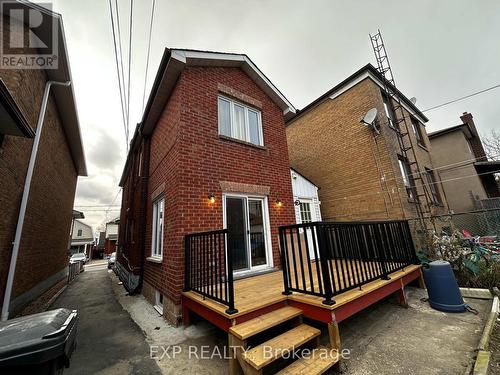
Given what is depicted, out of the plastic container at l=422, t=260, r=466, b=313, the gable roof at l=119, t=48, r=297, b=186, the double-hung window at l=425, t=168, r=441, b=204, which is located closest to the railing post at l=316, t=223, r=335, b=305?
the plastic container at l=422, t=260, r=466, b=313

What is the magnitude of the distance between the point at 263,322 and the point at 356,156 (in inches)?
317

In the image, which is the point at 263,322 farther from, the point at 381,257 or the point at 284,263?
the point at 381,257

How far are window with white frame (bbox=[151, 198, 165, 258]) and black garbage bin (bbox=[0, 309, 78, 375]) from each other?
404 cm

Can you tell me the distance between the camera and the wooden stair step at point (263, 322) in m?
2.55

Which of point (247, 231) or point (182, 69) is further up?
point (182, 69)

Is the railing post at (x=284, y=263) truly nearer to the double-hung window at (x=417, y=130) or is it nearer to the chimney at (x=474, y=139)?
the double-hung window at (x=417, y=130)

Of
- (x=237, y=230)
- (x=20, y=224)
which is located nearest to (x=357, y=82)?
(x=237, y=230)

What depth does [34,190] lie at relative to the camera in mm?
6500

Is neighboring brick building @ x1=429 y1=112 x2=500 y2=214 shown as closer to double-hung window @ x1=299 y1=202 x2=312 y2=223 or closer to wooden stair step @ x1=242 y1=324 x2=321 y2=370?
double-hung window @ x1=299 y1=202 x2=312 y2=223

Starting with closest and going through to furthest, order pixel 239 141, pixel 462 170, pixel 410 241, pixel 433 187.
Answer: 1. pixel 410 241
2. pixel 239 141
3. pixel 433 187
4. pixel 462 170

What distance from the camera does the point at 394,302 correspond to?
4719 millimetres

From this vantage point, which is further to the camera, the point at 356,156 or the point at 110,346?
the point at 356,156

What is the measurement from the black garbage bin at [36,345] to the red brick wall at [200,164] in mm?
2415

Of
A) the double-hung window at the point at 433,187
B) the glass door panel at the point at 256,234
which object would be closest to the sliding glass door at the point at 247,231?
the glass door panel at the point at 256,234
